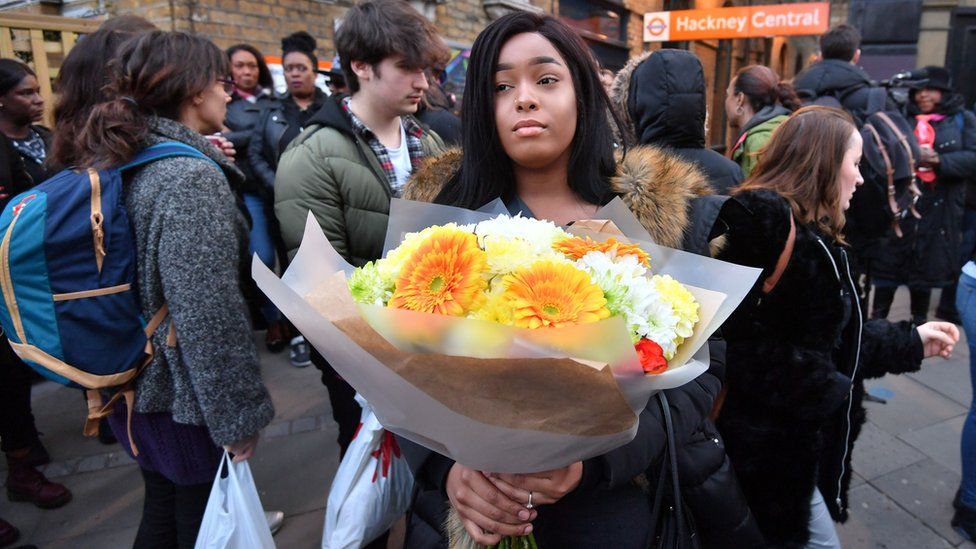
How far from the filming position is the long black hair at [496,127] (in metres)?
1.54

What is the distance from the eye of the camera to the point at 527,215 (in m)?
1.61

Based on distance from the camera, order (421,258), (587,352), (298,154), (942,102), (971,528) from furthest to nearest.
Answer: (942,102)
(971,528)
(298,154)
(421,258)
(587,352)

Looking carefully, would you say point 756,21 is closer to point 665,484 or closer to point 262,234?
point 262,234

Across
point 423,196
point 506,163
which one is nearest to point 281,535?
point 423,196

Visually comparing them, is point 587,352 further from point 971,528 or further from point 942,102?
point 942,102

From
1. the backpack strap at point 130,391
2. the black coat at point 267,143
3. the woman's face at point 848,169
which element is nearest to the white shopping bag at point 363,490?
the backpack strap at point 130,391

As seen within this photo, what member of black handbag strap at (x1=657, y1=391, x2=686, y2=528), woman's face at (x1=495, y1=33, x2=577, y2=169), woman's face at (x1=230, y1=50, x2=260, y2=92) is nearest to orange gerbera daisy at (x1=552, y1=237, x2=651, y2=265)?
black handbag strap at (x1=657, y1=391, x2=686, y2=528)

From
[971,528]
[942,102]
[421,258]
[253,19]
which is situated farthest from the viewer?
[253,19]

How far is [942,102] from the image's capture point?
4941 millimetres

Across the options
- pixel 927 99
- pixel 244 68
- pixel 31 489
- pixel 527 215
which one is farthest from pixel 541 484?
pixel 927 99

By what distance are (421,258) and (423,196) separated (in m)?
0.71

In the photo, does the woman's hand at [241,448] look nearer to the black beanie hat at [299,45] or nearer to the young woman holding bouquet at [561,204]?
the young woman holding bouquet at [561,204]

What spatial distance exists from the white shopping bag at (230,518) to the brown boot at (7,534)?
5.58ft

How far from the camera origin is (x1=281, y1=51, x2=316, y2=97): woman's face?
16.3 feet
